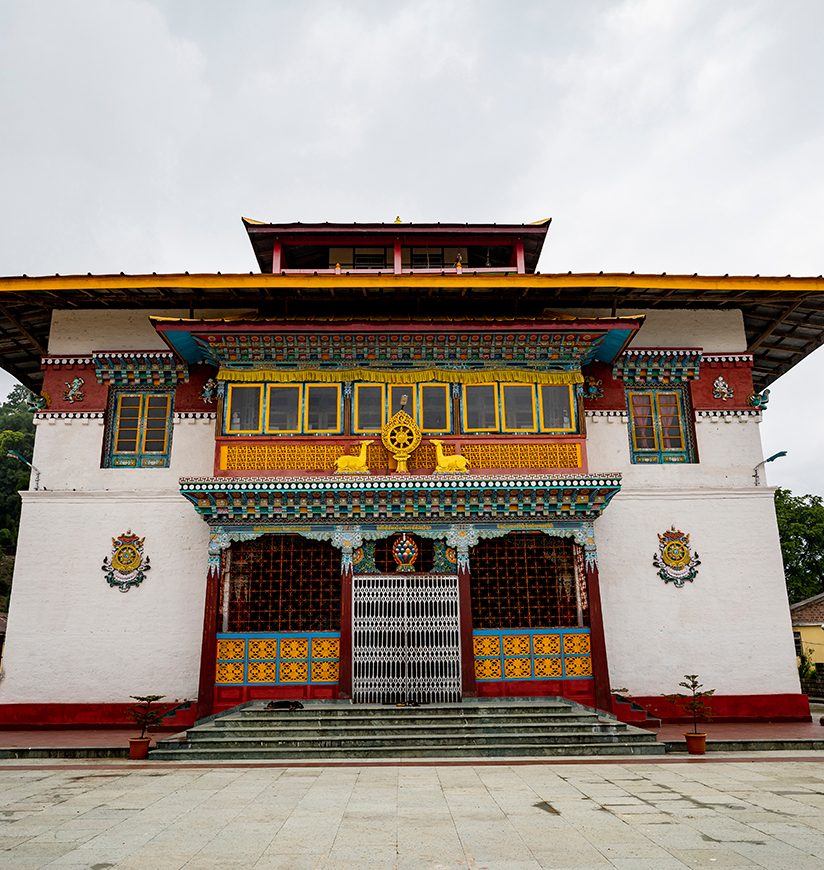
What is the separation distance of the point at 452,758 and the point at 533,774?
5.89 feet

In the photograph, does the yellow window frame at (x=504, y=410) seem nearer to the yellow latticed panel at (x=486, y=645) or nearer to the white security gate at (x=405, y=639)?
the white security gate at (x=405, y=639)

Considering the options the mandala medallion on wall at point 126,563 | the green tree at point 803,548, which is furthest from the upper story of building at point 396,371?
the green tree at point 803,548

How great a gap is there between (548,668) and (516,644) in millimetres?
758

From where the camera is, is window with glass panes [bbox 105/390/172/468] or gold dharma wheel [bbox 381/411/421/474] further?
window with glass panes [bbox 105/390/172/468]

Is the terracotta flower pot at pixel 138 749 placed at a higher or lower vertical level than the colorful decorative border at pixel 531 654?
lower

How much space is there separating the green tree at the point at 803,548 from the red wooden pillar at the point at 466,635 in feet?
97.9

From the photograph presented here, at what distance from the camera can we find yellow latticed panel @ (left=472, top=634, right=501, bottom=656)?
14594 millimetres

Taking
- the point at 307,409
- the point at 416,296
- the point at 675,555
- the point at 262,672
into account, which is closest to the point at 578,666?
the point at 675,555

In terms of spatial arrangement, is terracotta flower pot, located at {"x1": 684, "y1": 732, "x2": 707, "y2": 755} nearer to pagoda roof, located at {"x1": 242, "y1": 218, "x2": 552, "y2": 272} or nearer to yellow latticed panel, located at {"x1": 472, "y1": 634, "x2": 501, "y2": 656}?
yellow latticed panel, located at {"x1": 472, "y1": 634, "x2": 501, "y2": 656}

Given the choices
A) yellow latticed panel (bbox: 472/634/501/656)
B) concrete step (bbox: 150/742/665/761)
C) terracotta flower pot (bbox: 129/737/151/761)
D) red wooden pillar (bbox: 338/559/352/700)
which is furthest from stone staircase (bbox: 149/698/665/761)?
yellow latticed panel (bbox: 472/634/501/656)

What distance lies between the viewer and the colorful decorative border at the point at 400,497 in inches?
567

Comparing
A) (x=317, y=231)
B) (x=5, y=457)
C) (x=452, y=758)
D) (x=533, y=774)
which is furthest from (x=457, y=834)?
(x=5, y=457)

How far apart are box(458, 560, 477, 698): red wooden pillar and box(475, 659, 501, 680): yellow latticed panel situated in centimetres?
27

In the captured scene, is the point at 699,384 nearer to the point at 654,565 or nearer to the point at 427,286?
the point at 654,565
